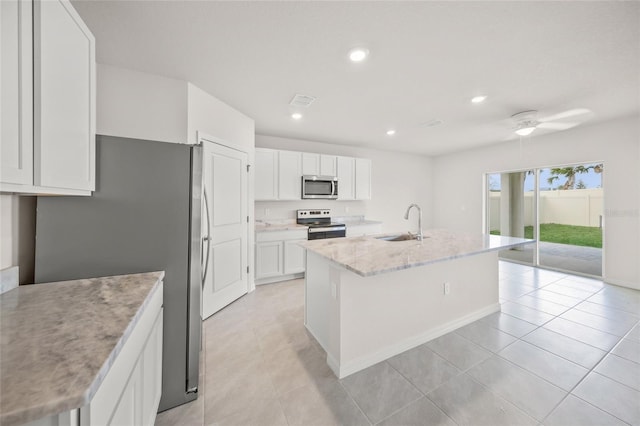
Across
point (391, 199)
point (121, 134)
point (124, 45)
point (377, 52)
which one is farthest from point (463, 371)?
point (391, 199)

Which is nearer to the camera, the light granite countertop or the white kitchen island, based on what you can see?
the white kitchen island

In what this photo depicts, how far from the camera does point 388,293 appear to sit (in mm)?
2053

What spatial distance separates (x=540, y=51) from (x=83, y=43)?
10.7 ft

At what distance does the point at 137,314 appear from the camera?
0.99 metres

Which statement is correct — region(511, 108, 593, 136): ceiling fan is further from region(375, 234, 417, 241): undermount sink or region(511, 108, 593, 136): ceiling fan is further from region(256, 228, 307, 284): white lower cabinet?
region(256, 228, 307, 284): white lower cabinet

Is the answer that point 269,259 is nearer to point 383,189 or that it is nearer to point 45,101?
point 45,101

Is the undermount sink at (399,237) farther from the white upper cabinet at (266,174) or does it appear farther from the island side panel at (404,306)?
the white upper cabinet at (266,174)

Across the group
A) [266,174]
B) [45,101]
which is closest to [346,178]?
[266,174]

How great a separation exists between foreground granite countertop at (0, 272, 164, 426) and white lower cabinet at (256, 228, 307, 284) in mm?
2490

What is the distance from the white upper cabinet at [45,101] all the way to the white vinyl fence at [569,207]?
6426 millimetres

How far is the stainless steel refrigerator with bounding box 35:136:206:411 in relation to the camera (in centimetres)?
131

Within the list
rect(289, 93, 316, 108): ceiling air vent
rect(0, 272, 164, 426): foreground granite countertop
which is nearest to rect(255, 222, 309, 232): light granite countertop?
rect(289, 93, 316, 108): ceiling air vent

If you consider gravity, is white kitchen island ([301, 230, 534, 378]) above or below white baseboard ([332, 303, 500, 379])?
above

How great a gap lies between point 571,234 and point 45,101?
22.5ft
